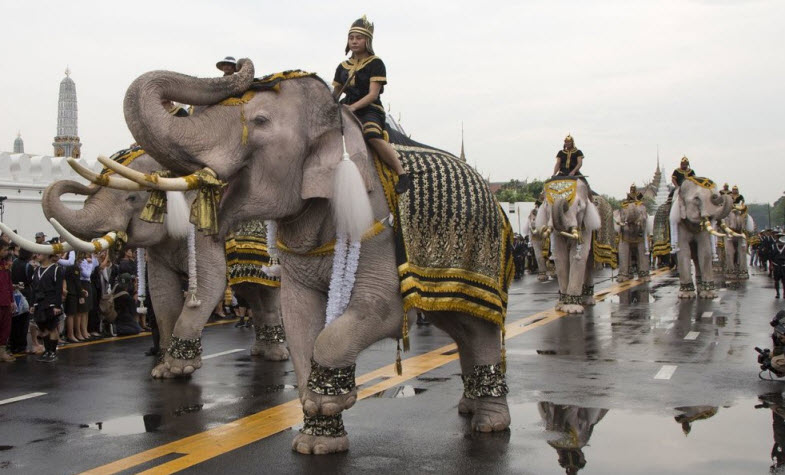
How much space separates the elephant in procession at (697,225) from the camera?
18406 mm

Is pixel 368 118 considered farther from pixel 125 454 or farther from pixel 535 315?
pixel 535 315

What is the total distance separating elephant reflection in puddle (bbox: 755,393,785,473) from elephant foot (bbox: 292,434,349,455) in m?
2.66

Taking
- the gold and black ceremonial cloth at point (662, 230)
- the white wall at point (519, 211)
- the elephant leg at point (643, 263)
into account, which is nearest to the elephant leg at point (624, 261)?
the elephant leg at point (643, 263)

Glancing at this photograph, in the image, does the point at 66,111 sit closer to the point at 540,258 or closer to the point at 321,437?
the point at 540,258

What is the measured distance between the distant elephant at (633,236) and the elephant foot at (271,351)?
1546 cm

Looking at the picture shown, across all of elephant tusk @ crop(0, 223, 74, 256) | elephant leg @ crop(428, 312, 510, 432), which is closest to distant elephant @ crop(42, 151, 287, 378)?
elephant tusk @ crop(0, 223, 74, 256)

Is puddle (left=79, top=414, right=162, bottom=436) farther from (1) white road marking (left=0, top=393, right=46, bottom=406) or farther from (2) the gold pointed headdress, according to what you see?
(2) the gold pointed headdress

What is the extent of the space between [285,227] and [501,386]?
6.48ft

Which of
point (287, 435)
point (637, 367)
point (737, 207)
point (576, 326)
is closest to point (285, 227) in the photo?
point (287, 435)

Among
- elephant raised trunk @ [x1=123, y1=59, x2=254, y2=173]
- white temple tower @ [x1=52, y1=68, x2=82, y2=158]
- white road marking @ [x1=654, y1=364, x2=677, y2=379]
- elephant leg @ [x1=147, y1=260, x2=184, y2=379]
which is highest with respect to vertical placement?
white temple tower @ [x1=52, y1=68, x2=82, y2=158]

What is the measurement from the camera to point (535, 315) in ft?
50.5

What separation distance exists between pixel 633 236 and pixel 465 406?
1818 cm

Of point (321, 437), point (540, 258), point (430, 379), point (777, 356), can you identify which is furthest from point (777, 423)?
point (540, 258)

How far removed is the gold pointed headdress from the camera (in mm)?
6598
